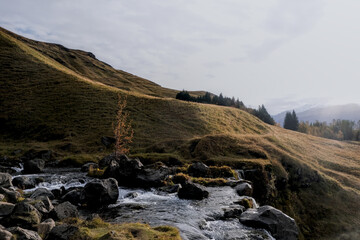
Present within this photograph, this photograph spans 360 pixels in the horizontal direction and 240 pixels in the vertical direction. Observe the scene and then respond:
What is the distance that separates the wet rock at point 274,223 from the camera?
1820cm

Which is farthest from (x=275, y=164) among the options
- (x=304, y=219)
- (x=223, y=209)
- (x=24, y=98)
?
(x=24, y=98)

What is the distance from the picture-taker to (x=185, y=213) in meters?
20.6

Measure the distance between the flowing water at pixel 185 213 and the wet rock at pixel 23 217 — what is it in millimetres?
5888

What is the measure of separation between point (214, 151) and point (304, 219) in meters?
20.9

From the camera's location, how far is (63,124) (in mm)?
72562

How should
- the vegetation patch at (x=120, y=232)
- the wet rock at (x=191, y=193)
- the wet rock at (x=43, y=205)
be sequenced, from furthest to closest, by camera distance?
the wet rock at (x=191, y=193)
the wet rock at (x=43, y=205)
the vegetation patch at (x=120, y=232)

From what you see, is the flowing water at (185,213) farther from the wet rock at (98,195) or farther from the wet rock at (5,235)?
the wet rock at (5,235)

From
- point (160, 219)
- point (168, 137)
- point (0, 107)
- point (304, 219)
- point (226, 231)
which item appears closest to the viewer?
point (226, 231)

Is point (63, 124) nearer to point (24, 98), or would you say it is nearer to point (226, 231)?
point (24, 98)

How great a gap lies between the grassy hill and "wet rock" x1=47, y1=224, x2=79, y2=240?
35.1m

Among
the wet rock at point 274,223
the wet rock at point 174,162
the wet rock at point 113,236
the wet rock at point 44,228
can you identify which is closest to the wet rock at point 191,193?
the wet rock at point 274,223

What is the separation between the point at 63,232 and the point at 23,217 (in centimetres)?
290

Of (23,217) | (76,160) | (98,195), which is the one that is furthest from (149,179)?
(76,160)

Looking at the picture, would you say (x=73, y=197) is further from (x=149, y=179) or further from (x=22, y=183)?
(x=149, y=179)
